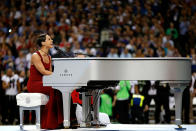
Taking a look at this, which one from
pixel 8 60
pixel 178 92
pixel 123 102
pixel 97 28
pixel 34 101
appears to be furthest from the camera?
pixel 97 28

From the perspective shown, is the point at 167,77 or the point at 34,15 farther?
the point at 34,15

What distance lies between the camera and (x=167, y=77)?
236 inches

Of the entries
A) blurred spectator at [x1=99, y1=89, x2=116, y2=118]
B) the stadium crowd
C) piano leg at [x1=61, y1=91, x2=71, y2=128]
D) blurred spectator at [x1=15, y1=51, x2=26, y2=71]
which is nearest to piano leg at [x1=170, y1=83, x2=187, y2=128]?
piano leg at [x1=61, y1=91, x2=71, y2=128]

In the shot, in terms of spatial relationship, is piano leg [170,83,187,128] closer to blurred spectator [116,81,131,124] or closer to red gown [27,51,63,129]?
red gown [27,51,63,129]

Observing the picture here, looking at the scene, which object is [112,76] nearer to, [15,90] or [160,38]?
[15,90]

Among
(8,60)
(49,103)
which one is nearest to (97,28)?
(8,60)

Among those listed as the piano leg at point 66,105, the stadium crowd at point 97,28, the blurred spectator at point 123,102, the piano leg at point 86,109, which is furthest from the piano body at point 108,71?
the stadium crowd at point 97,28

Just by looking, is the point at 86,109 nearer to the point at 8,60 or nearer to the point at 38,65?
the point at 38,65

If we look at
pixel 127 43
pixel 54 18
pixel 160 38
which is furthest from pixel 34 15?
pixel 160 38

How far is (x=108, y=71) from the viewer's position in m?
5.93

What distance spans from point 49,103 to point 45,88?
0.24 m

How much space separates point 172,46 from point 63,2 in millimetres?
3972

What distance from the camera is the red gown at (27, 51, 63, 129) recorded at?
650 cm

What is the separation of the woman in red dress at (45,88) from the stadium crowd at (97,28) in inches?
153
